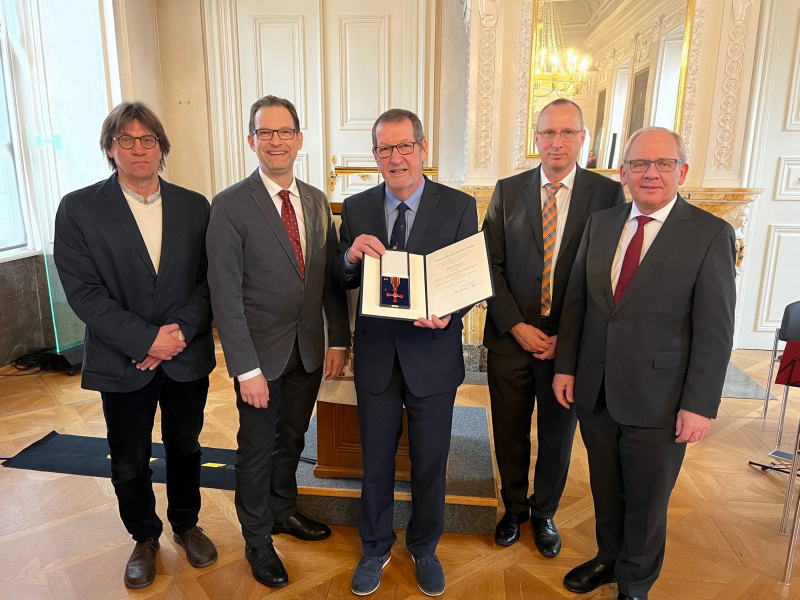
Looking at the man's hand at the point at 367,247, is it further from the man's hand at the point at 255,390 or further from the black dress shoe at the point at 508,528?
the black dress shoe at the point at 508,528

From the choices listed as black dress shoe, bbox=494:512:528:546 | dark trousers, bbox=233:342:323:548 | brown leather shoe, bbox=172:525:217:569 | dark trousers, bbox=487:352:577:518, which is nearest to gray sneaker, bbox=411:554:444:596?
black dress shoe, bbox=494:512:528:546

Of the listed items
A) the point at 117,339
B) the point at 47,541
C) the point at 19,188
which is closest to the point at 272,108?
the point at 117,339

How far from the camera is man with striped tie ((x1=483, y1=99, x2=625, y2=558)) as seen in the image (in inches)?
86.0

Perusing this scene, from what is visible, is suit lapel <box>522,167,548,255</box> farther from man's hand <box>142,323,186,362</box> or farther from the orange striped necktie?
man's hand <box>142,323,186,362</box>

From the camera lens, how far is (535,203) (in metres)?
2.22

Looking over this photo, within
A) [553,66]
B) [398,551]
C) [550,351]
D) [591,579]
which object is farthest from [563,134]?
[553,66]

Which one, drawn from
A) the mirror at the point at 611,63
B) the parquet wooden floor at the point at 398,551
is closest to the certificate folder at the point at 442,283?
the parquet wooden floor at the point at 398,551

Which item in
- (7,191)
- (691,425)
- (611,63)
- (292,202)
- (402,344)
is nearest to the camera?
(691,425)

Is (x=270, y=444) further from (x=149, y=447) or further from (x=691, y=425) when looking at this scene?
(x=691, y=425)

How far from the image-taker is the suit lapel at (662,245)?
5.84ft

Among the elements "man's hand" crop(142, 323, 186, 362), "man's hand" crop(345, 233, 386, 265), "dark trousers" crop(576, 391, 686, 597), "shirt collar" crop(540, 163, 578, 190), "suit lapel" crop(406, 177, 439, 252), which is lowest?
"dark trousers" crop(576, 391, 686, 597)

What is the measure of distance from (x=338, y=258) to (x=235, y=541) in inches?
54.6

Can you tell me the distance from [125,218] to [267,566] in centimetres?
143

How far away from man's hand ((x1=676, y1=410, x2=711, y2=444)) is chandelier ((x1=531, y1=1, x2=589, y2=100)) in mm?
3167
